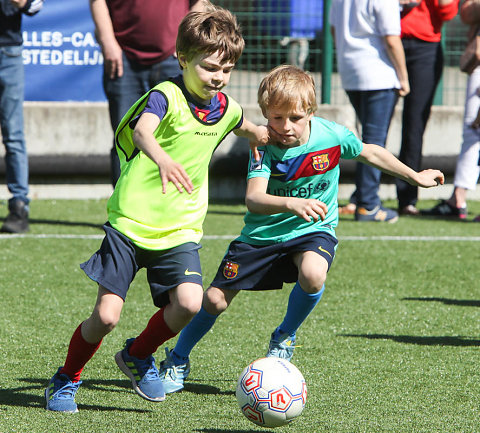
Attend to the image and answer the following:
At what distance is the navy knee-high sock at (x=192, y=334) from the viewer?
3.84m

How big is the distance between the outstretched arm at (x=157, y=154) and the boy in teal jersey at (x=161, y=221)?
9 centimetres

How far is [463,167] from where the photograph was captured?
809 centimetres

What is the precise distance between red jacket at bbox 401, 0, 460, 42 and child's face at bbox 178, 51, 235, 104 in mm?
4736

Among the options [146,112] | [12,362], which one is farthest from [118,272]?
[12,362]

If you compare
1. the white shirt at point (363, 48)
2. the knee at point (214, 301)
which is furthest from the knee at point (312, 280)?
the white shirt at point (363, 48)

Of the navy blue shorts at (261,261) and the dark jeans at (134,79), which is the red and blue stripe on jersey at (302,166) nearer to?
the navy blue shorts at (261,261)

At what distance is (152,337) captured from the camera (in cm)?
360

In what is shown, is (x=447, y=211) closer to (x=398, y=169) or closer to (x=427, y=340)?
(x=427, y=340)

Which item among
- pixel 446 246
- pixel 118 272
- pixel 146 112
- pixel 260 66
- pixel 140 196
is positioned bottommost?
pixel 446 246

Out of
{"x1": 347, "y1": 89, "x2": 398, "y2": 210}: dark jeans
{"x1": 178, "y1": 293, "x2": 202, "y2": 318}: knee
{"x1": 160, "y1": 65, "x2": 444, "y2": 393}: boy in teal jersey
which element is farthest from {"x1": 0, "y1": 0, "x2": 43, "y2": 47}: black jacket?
{"x1": 178, "y1": 293, "x2": 202, "y2": 318}: knee

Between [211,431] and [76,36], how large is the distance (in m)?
6.62

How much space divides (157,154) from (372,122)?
4834 millimetres

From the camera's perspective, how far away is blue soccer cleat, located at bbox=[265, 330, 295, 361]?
3904 millimetres

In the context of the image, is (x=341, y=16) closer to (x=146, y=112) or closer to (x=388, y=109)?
(x=388, y=109)
